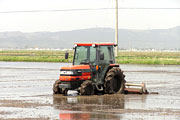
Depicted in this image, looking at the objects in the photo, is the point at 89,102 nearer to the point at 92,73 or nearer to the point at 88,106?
the point at 88,106

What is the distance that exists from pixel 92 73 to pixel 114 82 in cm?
125


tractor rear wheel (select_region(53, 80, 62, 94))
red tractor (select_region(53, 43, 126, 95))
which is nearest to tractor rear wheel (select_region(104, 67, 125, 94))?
red tractor (select_region(53, 43, 126, 95))

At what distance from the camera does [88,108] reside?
50.8 ft

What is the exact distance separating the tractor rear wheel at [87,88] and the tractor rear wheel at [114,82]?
0.82 meters

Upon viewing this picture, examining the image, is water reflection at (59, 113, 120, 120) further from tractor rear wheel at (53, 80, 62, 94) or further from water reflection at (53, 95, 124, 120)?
tractor rear wheel at (53, 80, 62, 94)

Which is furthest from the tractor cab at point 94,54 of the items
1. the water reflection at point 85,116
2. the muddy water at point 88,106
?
the water reflection at point 85,116

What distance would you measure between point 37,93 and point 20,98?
7.33ft

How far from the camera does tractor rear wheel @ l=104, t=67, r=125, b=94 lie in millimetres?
19531

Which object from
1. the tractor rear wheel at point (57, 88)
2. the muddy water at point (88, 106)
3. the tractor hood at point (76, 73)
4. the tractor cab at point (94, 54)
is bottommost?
the muddy water at point (88, 106)

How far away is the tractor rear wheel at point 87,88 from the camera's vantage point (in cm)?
1873

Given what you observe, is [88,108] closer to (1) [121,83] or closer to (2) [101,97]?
(2) [101,97]

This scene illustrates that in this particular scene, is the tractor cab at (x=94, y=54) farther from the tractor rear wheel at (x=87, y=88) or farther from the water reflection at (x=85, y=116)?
the water reflection at (x=85, y=116)

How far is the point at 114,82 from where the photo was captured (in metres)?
20.0

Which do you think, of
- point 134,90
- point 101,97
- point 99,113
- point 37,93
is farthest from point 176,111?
point 37,93
